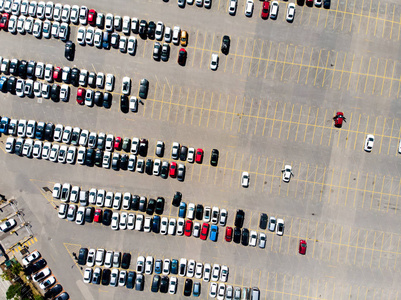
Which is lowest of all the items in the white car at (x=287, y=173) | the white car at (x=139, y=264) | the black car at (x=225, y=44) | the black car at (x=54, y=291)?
the black car at (x=54, y=291)

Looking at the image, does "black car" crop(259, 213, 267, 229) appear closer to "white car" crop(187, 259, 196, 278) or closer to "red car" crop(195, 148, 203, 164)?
"white car" crop(187, 259, 196, 278)

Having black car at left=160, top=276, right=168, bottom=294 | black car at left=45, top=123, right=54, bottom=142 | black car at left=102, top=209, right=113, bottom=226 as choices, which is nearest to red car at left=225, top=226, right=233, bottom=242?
black car at left=160, top=276, right=168, bottom=294

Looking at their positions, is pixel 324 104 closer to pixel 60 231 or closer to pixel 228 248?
pixel 228 248

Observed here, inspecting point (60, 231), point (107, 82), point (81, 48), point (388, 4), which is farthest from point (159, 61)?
point (388, 4)

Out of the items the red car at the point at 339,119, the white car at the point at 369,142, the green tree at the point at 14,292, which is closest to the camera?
the green tree at the point at 14,292

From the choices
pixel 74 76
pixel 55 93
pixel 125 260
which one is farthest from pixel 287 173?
pixel 55 93

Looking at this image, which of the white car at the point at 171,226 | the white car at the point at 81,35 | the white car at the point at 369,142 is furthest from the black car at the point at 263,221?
the white car at the point at 81,35

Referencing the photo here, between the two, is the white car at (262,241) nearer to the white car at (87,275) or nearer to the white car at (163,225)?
the white car at (163,225)
